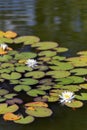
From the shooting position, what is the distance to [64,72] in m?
1.98

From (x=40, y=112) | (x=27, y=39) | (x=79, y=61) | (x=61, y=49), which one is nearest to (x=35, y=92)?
(x=40, y=112)

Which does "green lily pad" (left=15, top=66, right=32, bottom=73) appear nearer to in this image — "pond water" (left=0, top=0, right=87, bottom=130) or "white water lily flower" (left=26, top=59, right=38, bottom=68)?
"white water lily flower" (left=26, top=59, right=38, bottom=68)

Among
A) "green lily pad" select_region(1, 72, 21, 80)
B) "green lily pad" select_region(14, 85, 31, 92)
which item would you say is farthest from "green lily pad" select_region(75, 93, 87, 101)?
"green lily pad" select_region(1, 72, 21, 80)

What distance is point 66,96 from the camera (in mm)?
1756

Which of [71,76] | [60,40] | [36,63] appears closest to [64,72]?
[71,76]

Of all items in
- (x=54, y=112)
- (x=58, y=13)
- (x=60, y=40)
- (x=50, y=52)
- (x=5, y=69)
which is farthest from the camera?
(x=58, y=13)

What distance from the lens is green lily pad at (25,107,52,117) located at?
1.64 metres

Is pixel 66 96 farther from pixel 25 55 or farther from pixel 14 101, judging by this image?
pixel 25 55

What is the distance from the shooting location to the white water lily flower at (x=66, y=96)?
1.75 metres

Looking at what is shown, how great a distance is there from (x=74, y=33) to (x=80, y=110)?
94cm

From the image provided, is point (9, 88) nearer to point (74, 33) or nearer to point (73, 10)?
point (74, 33)

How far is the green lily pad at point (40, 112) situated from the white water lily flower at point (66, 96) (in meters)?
0.11

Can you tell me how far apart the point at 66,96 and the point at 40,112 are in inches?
6.5

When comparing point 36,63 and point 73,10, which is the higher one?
point 73,10
